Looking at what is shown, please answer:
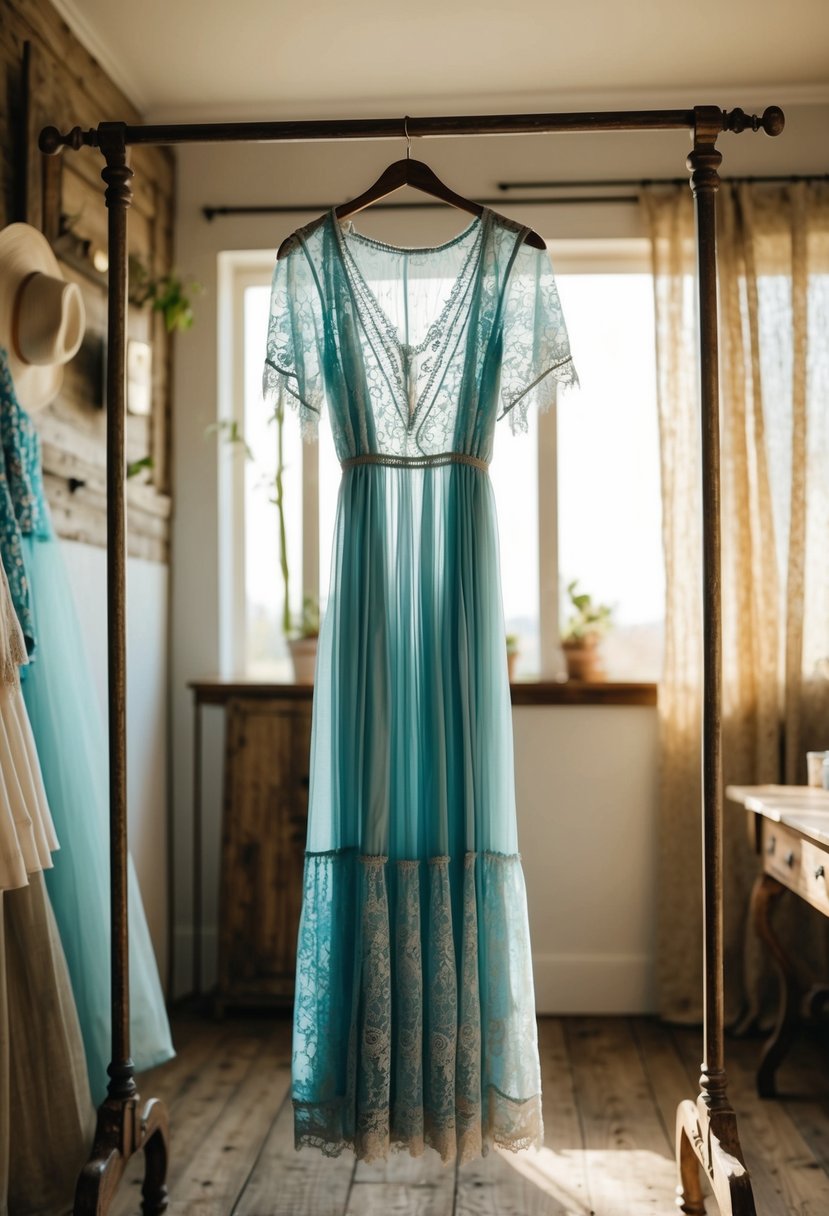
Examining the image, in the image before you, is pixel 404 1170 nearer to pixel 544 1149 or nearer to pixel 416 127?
pixel 544 1149

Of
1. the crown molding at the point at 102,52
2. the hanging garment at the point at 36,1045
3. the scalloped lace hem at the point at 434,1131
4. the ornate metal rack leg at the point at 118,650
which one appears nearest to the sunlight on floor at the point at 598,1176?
the scalloped lace hem at the point at 434,1131

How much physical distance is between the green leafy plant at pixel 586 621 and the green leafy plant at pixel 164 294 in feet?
4.73

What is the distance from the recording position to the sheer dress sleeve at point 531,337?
1857 mm

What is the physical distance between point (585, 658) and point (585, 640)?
6cm

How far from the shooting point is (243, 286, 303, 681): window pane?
348cm

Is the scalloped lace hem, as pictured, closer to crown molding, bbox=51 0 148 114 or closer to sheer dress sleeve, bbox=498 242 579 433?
sheer dress sleeve, bbox=498 242 579 433

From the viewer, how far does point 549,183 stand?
128 inches

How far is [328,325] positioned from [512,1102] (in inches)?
53.5

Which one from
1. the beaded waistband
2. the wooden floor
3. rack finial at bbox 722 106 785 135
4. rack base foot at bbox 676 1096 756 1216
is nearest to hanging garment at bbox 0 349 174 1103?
the wooden floor

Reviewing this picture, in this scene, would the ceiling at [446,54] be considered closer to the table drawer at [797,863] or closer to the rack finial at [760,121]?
the rack finial at [760,121]

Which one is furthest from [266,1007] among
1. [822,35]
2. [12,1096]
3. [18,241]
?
[822,35]

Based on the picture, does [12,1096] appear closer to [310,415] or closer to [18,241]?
[310,415]

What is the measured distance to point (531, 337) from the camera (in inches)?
73.4

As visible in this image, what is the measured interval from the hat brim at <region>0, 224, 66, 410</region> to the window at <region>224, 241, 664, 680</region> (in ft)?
3.53
